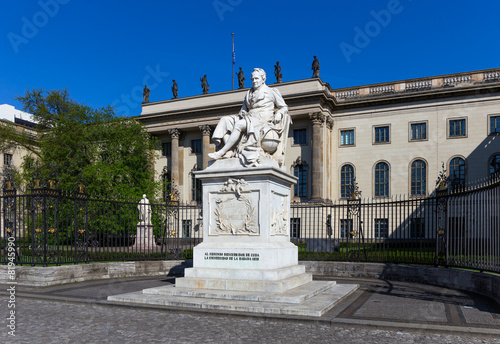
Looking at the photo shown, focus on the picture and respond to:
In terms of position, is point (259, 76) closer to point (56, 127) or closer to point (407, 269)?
point (407, 269)

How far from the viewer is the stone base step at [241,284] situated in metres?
8.57

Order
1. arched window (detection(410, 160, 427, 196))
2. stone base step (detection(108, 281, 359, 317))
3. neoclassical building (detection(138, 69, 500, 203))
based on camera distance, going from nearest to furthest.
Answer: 1. stone base step (detection(108, 281, 359, 317))
2. neoclassical building (detection(138, 69, 500, 203))
3. arched window (detection(410, 160, 427, 196))

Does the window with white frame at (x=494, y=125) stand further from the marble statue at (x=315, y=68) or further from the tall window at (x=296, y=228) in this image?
the tall window at (x=296, y=228)

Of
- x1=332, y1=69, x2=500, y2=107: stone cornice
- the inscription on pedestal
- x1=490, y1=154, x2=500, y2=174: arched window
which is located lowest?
the inscription on pedestal

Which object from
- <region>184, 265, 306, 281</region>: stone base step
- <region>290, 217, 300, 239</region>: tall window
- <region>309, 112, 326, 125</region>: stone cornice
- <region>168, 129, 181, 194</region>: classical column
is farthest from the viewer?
<region>168, 129, 181, 194</region>: classical column

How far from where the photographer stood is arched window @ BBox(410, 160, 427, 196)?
137ft

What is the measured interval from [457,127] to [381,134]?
22.0 ft

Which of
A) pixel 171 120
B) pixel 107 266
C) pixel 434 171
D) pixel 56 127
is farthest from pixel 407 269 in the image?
pixel 171 120

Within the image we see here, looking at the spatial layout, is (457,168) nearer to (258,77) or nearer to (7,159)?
(258,77)

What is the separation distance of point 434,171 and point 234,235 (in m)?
36.0

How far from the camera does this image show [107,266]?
13367 millimetres

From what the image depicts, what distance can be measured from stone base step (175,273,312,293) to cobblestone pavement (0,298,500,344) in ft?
4.49

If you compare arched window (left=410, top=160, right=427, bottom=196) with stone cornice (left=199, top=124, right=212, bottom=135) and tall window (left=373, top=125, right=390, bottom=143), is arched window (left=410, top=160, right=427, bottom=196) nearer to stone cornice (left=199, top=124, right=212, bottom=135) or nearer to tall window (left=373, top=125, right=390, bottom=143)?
tall window (left=373, top=125, right=390, bottom=143)

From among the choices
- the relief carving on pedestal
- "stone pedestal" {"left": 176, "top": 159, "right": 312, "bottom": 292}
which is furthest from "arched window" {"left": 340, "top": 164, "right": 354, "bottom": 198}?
the relief carving on pedestal
